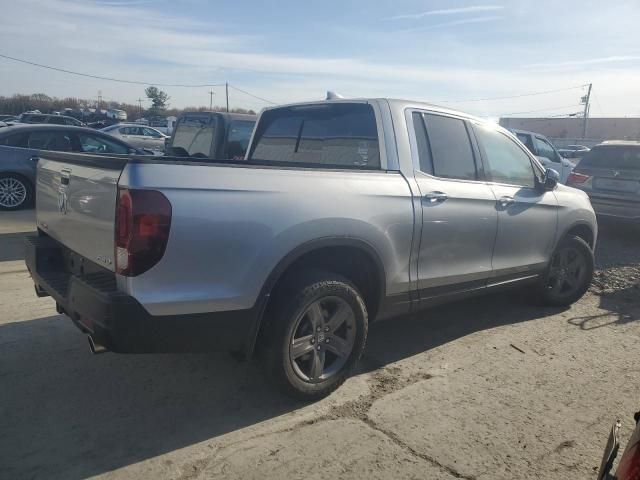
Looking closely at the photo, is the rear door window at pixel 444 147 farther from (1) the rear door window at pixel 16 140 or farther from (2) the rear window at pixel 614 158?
(1) the rear door window at pixel 16 140

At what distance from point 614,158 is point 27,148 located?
1028 centimetres

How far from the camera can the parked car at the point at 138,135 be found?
73.2 ft

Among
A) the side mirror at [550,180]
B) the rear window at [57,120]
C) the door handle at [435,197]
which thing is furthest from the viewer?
the rear window at [57,120]

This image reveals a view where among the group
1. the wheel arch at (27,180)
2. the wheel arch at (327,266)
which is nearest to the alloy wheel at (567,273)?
the wheel arch at (327,266)

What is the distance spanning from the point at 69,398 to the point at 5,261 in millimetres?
3973

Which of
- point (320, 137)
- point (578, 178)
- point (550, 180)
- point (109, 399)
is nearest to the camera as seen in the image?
point (109, 399)

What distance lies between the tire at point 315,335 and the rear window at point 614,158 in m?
7.58

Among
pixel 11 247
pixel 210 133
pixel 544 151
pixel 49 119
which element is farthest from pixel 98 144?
pixel 49 119

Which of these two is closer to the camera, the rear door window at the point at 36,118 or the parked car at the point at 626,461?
the parked car at the point at 626,461

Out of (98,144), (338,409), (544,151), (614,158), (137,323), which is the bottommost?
(338,409)

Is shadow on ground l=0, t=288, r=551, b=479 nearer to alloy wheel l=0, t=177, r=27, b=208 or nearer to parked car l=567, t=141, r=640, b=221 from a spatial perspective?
parked car l=567, t=141, r=640, b=221

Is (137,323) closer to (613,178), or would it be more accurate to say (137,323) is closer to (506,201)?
(506,201)

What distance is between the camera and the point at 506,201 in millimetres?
4719

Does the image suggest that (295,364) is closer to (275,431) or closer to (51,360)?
(275,431)
